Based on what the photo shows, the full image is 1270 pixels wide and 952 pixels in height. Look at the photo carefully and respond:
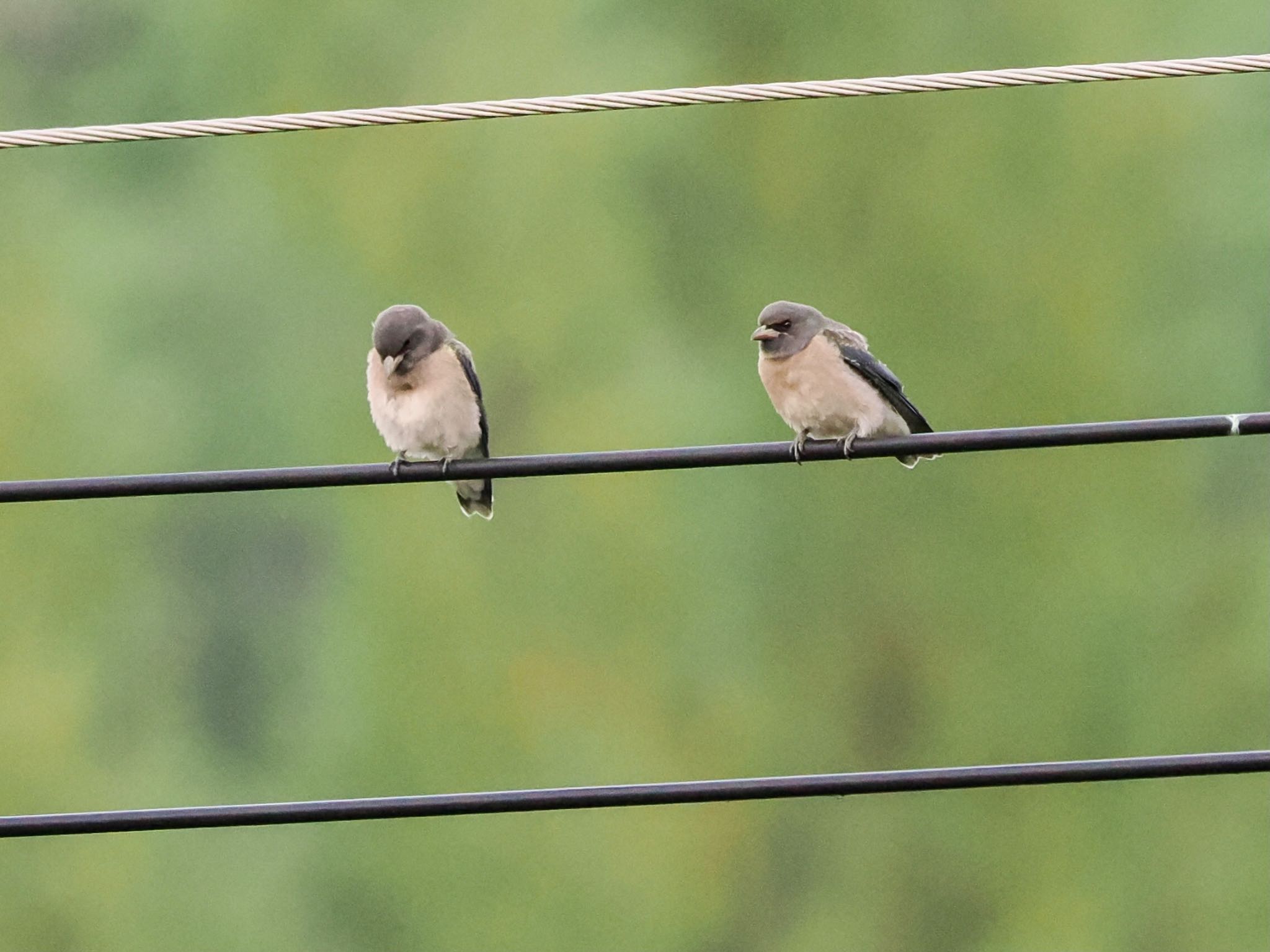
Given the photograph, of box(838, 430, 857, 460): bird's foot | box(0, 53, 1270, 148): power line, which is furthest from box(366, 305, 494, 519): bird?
box(0, 53, 1270, 148): power line

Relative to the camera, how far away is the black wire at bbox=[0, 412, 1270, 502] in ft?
13.3

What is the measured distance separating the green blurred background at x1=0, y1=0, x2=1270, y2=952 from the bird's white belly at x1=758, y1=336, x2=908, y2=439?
11.4 metres

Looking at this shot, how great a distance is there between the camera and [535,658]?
782 inches

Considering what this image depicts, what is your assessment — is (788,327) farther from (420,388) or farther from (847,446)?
(847,446)

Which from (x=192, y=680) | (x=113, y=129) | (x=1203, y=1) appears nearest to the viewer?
(x=113, y=129)

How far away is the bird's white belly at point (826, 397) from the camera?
6461 mm

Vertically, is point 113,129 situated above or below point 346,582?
above

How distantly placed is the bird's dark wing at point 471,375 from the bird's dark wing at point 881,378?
128cm

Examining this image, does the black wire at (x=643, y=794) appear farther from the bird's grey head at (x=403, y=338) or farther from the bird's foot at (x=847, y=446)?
the bird's grey head at (x=403, y=338)

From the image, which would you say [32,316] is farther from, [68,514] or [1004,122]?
[1004,122]

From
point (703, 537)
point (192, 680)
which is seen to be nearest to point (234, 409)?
point (192, 680)

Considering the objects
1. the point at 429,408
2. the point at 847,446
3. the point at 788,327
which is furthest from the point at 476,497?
the point at 847,446

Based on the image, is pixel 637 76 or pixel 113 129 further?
pixel 637 76

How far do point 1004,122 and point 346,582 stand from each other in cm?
857
